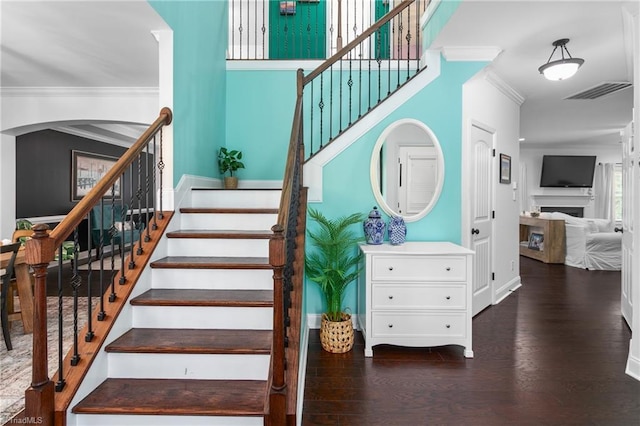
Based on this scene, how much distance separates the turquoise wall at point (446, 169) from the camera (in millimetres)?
3660

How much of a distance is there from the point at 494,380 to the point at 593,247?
5.61m

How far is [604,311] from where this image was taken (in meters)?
4.25

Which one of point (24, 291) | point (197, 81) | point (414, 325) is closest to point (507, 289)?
point (414, 325)

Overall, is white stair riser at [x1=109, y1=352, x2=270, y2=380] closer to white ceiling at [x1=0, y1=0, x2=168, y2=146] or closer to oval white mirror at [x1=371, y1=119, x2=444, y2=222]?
oval white mirror at [x1=371, y1=119, x2=444, y2=222]

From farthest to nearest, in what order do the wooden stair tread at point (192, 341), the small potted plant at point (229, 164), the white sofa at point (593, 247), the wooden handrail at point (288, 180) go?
the white sofa at point (593, 247) → the small potted plant at point (229, 164) → the wooden stair tread at point (192, 341) → the wooden handrail at point (288, 180)

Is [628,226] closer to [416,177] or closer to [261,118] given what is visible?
[416,177]

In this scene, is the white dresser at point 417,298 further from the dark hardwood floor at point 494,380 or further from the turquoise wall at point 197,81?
the turquoise wall at point 197,81

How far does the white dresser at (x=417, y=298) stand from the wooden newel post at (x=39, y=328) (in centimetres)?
218

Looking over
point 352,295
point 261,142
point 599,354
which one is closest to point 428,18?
point 261,142

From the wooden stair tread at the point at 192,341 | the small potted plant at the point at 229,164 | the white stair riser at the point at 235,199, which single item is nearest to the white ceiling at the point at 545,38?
the white stair riser at the point at 235,199

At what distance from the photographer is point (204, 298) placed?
7.88 ft

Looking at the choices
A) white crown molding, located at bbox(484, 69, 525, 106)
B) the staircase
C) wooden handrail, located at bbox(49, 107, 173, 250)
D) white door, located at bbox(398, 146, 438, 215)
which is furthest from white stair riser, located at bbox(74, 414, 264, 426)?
white crown molding, located at bbox(484, 69, 525, 106)

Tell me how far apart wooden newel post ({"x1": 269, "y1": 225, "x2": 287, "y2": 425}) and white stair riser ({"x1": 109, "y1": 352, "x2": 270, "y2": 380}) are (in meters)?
Result: 0.37

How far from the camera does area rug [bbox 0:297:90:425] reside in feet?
7.39
